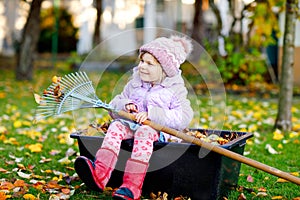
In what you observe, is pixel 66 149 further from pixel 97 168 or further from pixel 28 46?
pixel 28 46

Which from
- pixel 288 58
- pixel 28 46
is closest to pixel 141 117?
pixel 288 58

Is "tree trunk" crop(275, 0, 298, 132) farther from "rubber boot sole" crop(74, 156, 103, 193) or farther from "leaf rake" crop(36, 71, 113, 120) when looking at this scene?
"rubber boot sole" crop(74, 156, 103, 193)

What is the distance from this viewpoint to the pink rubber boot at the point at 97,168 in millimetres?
2770

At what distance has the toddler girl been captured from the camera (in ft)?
9.22

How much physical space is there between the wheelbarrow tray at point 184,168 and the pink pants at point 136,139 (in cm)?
5

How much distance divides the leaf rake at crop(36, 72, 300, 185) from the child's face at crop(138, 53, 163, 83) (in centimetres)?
29

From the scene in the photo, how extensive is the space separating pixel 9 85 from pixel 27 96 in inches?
61.4

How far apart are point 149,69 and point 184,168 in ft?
1.95

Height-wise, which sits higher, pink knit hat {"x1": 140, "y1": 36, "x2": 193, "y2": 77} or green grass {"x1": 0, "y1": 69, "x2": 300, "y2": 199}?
pink knit hat {"x1": 140, "y1": 36, "x2": 193, "y2": 77}

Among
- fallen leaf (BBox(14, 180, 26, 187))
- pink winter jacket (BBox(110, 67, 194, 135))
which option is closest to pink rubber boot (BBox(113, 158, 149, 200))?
pink winter jacket (BBox(110, 67, 194, 135))

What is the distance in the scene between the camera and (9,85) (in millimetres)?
9680

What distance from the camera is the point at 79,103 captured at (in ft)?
9.87

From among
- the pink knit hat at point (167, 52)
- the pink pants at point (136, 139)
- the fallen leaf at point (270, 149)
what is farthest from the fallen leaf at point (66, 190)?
the fallen leaf at point (270, 149)

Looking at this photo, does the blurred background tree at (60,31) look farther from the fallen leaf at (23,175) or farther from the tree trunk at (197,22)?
the fallen leaf at (23,175)
